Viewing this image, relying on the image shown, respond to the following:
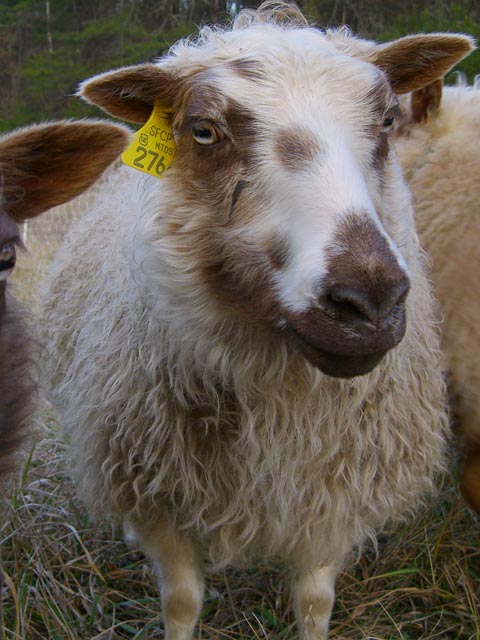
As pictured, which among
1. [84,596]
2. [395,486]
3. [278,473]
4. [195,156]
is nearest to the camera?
[195,156]

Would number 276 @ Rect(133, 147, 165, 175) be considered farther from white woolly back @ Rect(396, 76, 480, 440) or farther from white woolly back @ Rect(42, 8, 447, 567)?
white woolly back @ Rect(396, 76, 480, 440)

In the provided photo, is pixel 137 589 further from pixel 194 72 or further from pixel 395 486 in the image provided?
pixel 194 72

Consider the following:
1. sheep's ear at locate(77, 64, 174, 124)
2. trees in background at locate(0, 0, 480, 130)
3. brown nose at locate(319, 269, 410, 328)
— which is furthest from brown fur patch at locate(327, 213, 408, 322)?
trees in background at locate(0, 0, 480, 130)

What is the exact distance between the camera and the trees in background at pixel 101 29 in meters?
8.48

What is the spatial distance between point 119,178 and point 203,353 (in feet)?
5.56

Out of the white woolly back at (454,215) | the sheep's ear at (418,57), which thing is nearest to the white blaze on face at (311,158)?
the sheep's ear at (418,57)

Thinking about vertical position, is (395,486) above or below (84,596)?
above

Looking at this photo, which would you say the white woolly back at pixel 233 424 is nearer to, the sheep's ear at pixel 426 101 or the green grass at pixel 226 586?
the green grass at pixel 226 586

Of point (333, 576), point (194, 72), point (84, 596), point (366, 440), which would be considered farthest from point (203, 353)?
point (84, 596)

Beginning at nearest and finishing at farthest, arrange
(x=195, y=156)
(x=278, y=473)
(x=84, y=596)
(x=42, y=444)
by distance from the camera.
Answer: (x=195, y=156), (x=278, y=473), (x=84, y=596), (x=42, y=444)

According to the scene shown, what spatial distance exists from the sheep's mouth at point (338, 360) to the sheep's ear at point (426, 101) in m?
2.05

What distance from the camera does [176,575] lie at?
260 cm

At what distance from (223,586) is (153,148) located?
1.91 metres

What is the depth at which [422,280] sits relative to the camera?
8.75 ft
